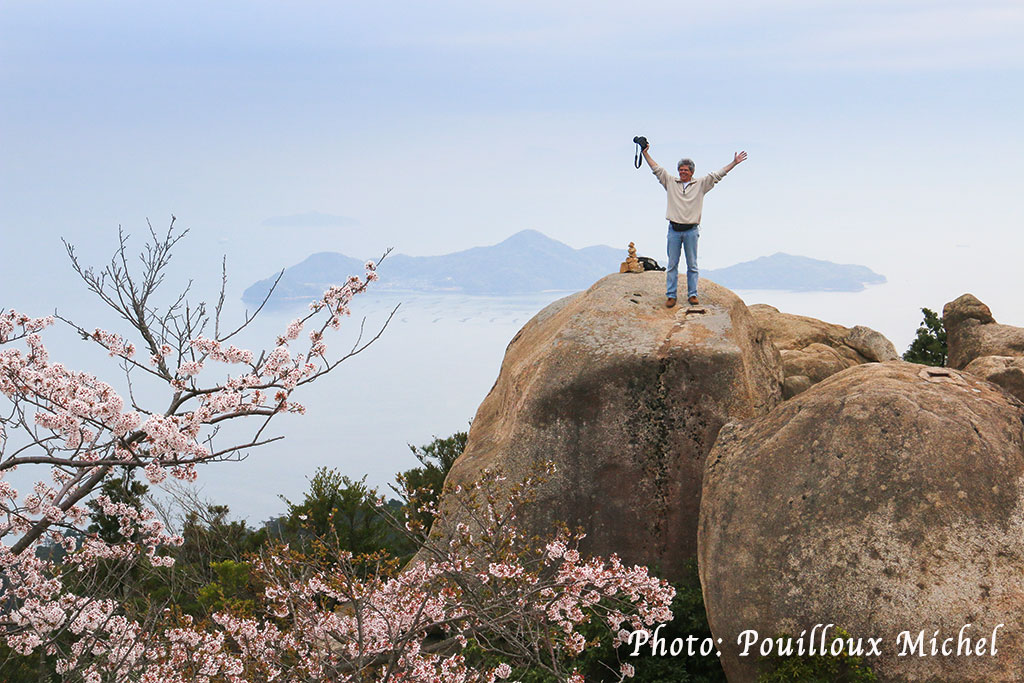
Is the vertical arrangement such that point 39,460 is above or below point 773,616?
above

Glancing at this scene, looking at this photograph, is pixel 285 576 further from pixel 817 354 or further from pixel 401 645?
pixel 817 354

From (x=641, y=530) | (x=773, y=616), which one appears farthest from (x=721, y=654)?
(x=641, y=530)

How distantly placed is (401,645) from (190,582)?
1496cm

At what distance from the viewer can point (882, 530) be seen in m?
10.8

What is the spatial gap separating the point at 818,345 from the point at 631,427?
8.36m

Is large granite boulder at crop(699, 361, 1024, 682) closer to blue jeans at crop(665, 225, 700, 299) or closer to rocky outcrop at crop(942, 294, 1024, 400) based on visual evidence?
blue jeans at crop(665, 225, 700, 299)

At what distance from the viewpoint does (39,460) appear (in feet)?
30.2

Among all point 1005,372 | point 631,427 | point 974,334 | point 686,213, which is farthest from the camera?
point 974,334

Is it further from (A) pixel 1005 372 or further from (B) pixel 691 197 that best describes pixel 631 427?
(A) pixel 1005 372

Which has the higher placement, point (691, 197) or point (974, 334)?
point (691, 197)

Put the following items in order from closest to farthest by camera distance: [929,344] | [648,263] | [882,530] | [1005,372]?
[882,530] < [1005,372] < [648,263] < [929,344]

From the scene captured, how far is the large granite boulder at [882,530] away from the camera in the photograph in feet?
34.6

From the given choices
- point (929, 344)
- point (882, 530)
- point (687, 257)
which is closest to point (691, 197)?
point (687, 257)

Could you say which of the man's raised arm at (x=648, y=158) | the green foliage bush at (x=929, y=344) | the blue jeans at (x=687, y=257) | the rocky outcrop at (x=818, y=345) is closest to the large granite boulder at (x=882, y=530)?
the blue jeans at (x=687, y=257)
